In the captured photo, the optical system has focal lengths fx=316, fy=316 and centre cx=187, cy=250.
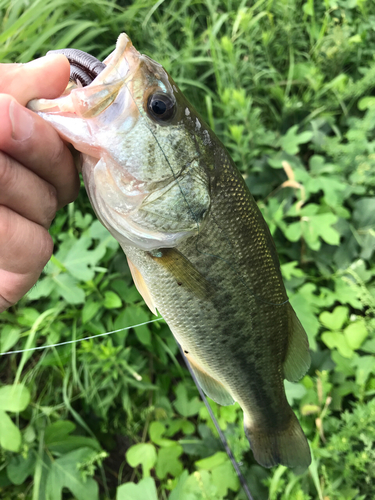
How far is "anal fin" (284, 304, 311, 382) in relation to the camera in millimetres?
1100

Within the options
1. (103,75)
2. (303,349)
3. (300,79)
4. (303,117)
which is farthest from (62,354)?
(300,79)

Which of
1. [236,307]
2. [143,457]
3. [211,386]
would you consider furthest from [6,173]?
[143,457]

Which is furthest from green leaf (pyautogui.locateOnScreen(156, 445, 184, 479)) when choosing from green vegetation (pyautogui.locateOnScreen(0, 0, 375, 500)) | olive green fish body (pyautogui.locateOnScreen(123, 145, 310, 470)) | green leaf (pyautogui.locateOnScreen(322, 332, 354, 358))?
green leaf (pyautogui.locateOnScreen(322, 332, 354, 358))

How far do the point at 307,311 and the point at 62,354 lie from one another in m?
1.25

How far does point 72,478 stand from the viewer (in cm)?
144

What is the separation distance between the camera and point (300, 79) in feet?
7.72

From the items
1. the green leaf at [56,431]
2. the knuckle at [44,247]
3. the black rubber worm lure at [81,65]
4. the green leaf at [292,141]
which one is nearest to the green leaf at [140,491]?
the green leaf at [56,431]

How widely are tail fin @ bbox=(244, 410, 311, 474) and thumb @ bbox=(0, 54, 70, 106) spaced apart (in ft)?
4.06

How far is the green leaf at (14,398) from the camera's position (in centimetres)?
141

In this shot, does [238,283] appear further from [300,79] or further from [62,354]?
[300,79]

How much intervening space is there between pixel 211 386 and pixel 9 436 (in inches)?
35.9

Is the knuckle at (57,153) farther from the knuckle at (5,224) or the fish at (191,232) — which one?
the knuckle at (5,224)

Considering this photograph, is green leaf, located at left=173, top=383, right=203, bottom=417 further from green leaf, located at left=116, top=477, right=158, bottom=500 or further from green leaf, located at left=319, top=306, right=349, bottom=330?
green leaf, located at left=319, top=306, right=349, bottom=330

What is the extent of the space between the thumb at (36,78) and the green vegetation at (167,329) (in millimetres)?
854
